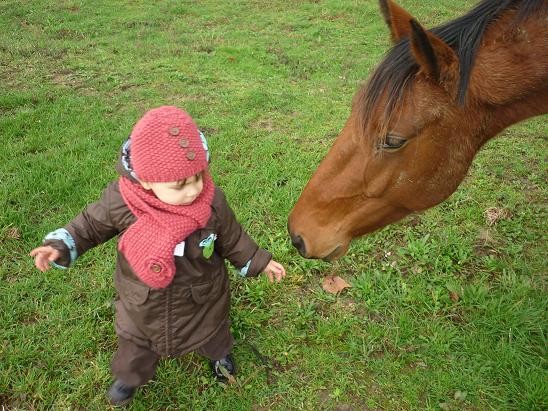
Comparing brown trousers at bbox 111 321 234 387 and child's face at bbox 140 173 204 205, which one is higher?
child's face at bbox 140 173 204 205

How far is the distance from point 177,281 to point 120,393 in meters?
0.71

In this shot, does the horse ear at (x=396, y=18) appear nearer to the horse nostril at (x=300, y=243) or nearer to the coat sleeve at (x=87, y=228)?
the horse nostril at (x=300, y=243)

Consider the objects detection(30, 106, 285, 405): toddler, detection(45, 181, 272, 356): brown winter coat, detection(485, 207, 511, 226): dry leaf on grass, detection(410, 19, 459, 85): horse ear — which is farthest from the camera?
detection(485, 207, 511, 226): dry leaf on grass

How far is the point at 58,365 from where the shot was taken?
2.46 m

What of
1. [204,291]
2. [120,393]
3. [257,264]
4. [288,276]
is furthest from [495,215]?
[120,393]

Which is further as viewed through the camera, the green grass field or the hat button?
the green grass field

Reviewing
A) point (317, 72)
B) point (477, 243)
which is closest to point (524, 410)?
point (477, 243)

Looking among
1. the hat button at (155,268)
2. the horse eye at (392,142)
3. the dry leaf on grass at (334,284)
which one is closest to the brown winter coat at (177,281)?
the hat button at (155,268)

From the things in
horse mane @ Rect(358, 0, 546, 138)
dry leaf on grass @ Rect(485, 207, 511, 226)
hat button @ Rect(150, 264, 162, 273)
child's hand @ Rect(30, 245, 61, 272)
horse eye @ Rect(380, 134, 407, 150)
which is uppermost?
horse mane @ Rect(358, 0, 546, 138)

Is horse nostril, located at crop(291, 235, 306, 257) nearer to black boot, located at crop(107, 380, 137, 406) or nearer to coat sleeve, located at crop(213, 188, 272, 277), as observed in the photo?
coat sleeve, located at crop(213, 188, 272, 277)

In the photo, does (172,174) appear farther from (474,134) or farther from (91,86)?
(91,86)

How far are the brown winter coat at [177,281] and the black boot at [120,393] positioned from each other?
0.29 m

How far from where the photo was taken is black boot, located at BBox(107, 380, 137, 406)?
226 centimetres


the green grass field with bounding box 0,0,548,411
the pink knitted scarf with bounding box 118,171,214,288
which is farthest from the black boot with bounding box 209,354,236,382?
the pink knitted scarf with bounding box 118,171,214,288
